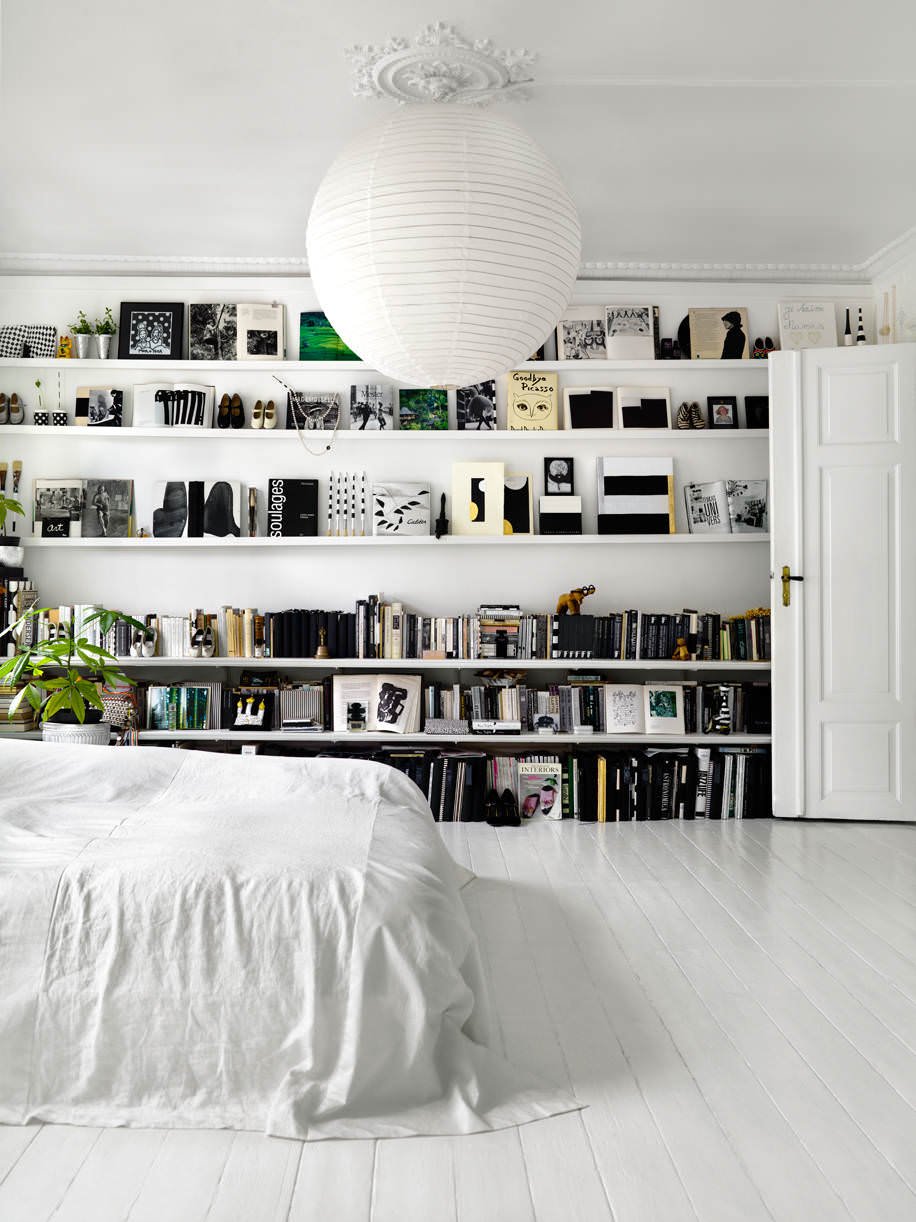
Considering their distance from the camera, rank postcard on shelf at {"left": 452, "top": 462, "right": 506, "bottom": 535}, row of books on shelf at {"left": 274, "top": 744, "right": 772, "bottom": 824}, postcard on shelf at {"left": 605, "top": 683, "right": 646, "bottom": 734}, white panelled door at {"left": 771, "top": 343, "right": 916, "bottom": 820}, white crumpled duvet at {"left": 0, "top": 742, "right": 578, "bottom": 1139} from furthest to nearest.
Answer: postcard on shelf at {"left": 452, "top": 462, "right": 506, "bottom": 535} → postcard on shelf at {"left": 605, "top": 683, "right": 646, "bottom": 734} → row of books on shelf at {"left": 274, "top": 744, "right": 772, "bottom": 824} → white panelled door at {"left": 771, "top": 343, "right": 916, "bottom": 820} → white crumpled duvet at {"left": 0, "top": 742, "right": 578, "bottom": 1139}

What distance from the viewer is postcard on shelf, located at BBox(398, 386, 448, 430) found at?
5090 millimetres

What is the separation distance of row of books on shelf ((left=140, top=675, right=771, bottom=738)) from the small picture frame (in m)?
1.38

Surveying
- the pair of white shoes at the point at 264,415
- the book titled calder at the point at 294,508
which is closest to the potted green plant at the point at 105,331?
the pair of white shoes at the point at 264,415

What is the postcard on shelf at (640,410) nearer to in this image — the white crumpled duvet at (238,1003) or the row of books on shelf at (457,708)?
the row of books on shelf at (457,708)

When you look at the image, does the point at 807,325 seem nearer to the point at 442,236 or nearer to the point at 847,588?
the point at 847,588

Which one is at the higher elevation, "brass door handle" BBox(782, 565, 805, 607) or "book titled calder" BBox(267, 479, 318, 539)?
"book titled calder" BBox(267, 479, 318, 539)

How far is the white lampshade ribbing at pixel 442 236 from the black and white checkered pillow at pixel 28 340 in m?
A: 3.31

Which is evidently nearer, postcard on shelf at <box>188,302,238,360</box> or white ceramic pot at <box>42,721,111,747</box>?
white ceramic pot at <box>42,721,111,747</box>

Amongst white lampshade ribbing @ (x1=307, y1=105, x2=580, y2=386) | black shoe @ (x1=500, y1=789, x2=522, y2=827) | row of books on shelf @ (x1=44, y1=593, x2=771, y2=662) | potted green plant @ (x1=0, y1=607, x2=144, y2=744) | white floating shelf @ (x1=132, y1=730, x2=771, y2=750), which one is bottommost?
black shoe @ (x1=500, y1=789, x2=522, y2=827)

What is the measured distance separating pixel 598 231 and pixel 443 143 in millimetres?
2680

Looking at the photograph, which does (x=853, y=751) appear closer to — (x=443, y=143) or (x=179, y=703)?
(x=179, y=703)

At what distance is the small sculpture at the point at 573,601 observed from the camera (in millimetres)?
5008

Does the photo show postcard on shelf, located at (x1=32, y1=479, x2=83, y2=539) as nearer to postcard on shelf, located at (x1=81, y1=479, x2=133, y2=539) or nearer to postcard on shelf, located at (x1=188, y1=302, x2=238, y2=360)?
postcard on shelf, located at (x1=81, y1=479, x2=133, y2=539)

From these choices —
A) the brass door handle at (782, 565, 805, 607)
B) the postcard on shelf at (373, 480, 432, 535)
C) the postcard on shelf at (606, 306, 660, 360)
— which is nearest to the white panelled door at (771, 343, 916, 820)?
the brass door handle at (782, 565, 805, 607)
